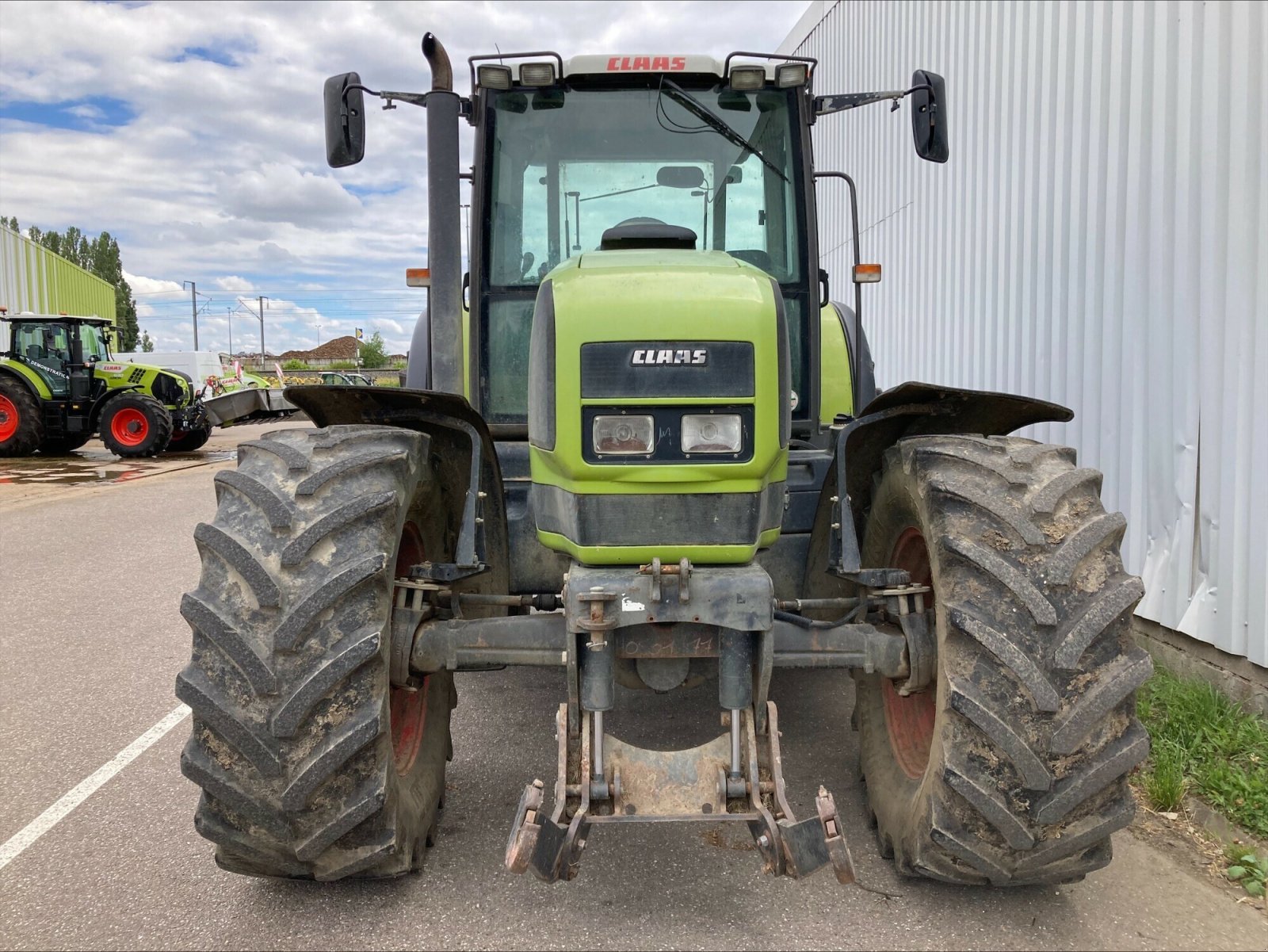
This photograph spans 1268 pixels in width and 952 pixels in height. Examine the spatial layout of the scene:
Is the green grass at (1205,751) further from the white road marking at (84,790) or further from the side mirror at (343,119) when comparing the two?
the white road marking at (84,790)

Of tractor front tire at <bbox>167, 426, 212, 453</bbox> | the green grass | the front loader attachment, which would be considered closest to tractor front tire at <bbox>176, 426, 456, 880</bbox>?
the front loader attachment

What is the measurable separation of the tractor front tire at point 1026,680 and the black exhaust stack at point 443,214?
6.02 ft

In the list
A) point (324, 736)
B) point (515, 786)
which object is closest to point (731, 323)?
point (324, 736)

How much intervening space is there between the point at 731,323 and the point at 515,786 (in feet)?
6.62

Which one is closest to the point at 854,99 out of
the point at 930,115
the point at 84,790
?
the point at 930,115

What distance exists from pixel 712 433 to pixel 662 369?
0.74ft

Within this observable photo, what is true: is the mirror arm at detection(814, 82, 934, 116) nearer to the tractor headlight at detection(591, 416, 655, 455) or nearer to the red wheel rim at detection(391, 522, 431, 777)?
A: the tractor headlight at detection(591, 416, 655, 455)

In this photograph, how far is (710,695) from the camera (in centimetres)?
473

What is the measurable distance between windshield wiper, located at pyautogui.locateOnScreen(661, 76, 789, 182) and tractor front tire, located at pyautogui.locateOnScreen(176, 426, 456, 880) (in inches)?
79.1

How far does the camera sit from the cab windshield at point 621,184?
387cm

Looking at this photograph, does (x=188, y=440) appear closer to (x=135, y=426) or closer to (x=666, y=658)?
(x=135, y=426)

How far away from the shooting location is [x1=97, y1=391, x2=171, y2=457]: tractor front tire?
18312 millimetres

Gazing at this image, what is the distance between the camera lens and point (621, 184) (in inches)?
156

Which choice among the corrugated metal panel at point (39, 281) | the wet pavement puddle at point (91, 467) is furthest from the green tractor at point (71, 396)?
the corrugated metal panel at point (39, 281)
